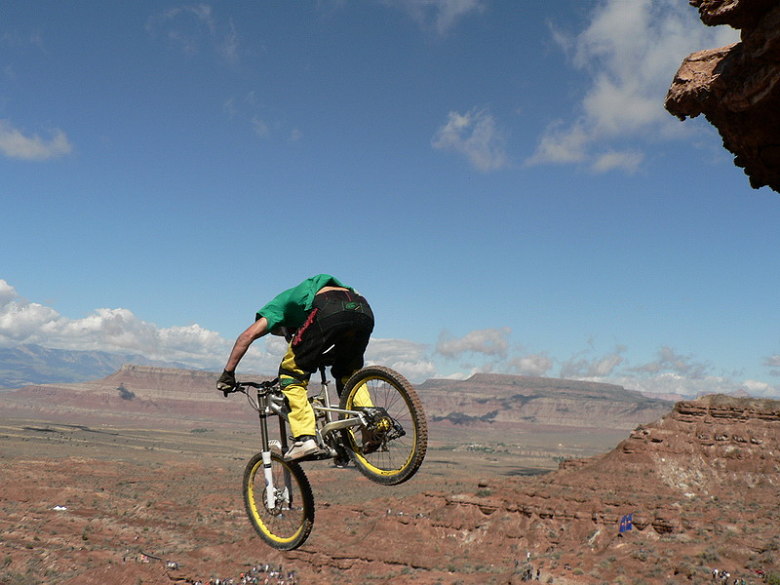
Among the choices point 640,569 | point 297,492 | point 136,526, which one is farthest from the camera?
point 136,526

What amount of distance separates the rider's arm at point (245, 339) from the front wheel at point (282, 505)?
3.55ft

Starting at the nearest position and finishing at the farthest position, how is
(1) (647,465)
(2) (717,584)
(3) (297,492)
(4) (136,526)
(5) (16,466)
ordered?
(3) (297,492), (2) (717,584), (4) (136,526), (1) (647,465), (5) (16,466)

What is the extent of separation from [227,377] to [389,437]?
165 cm

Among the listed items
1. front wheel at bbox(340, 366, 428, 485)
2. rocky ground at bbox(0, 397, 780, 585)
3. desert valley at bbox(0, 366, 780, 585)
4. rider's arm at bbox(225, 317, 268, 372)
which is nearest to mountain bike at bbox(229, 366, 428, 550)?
front wheel at bbox(340, 366, 428, 485)

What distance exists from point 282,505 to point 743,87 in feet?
37.1

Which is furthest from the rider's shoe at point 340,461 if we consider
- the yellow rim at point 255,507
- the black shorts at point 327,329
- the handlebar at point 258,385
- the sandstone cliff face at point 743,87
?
the sandstone cliff face at point 743,87

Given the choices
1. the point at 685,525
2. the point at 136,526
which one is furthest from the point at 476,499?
the point at 136,526

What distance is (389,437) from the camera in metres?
5.10

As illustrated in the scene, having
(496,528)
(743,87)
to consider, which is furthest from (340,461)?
(496,528)

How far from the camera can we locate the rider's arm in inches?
201

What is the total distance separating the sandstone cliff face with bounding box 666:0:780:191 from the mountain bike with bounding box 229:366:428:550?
32.1 feet

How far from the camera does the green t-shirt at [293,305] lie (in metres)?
5.32

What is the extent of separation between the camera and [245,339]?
511 cm

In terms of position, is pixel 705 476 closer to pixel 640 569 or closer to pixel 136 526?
pixel 640 569
